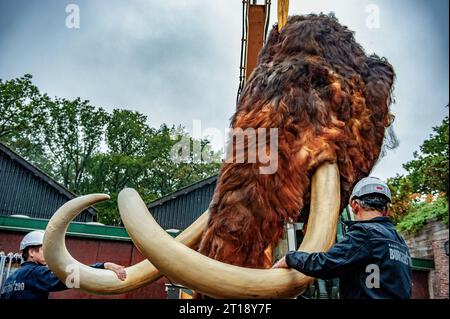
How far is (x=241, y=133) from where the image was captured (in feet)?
6.95

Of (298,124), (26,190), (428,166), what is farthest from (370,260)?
(26,190)

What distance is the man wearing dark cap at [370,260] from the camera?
1929mm

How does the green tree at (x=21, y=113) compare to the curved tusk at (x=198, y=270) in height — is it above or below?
above

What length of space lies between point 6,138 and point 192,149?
11.9m

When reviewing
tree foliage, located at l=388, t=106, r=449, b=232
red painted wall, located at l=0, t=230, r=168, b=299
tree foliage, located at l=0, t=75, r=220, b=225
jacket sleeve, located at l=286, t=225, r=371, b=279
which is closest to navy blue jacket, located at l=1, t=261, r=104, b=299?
jacket sleeve, located at l=286, t=225, r=371, b=279

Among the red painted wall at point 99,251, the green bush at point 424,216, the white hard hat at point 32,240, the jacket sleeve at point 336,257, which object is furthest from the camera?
the green bush at point 424,216

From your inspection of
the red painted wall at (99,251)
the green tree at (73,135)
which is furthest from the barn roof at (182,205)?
the green tree at (73,135)

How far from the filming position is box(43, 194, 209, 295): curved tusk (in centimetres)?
208

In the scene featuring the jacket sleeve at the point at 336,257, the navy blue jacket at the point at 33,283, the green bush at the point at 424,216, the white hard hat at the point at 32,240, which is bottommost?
the navy blue jacket at the point at 33,283

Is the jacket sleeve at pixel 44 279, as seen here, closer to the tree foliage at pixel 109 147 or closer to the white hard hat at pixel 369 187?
the white hard hat at pixel 369 187

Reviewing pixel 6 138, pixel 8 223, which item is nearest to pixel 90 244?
pixel 8 223

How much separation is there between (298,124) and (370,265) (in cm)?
75

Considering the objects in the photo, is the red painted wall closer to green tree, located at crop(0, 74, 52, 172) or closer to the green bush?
the green bush
